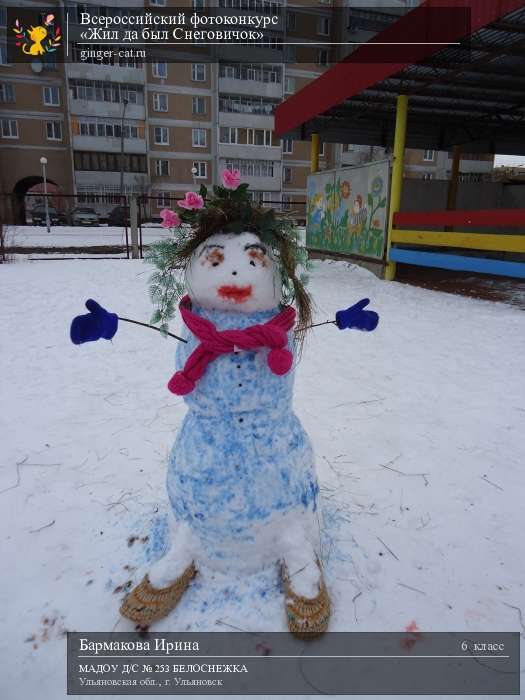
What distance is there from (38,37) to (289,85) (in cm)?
1589

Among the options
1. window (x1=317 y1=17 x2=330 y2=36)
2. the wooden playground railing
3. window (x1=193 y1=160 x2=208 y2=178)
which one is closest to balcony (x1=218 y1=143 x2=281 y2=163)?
window (x1=193 y1=160 x2=208 y2=178)

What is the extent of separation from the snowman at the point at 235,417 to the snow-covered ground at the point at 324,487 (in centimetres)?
12

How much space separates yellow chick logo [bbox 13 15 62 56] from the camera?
26875 millimetres

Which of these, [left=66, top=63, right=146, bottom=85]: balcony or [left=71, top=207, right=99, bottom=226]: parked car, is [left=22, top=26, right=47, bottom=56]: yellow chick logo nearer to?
[left=66, top=63, right=146, bottom=85]: balcony

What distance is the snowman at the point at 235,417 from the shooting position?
1.55m

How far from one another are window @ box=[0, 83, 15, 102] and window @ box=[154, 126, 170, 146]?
8.65m

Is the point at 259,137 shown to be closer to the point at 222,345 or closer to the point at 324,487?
the point at 324,487

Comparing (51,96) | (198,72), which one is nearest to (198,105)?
(198,72)

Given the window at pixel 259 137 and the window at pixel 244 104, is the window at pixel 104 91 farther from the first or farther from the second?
the window at pixel 259 137

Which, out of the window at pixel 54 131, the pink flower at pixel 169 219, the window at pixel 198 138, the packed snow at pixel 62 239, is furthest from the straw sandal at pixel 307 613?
the window at pixel 54 131

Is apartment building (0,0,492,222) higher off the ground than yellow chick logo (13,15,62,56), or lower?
lower

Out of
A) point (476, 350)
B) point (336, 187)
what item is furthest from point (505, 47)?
point (476, 350)

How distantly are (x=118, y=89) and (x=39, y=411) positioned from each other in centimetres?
3137

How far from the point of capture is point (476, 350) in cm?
460
